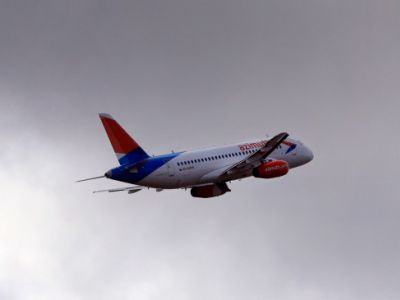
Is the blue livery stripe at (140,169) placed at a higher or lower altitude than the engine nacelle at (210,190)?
higher

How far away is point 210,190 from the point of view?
433 ft

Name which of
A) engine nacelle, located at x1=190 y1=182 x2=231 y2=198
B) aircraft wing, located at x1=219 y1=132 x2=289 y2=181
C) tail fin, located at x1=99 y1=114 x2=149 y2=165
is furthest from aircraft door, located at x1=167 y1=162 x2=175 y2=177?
engine nacelle, located at x1=190 y1=182 x2=231 y2=198

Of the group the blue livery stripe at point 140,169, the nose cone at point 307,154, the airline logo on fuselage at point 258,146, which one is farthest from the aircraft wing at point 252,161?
the nose cone at point 307,154

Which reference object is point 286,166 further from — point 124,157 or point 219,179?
point 124,157

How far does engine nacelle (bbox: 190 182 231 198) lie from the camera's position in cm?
13175

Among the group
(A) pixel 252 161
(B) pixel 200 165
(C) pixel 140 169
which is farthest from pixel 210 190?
(C) pixel 140 169

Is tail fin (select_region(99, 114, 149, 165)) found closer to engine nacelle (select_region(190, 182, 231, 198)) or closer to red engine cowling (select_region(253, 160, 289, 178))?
engine nacelle (select_region(190, 182, 231, 198))

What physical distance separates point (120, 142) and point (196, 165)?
8578 mm

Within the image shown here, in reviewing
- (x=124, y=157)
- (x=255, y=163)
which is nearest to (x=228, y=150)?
(x=255, y=163)

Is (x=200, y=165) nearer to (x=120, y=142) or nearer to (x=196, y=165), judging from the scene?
(x=196, y=165)

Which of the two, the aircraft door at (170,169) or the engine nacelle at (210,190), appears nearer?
the aircraft door at (170,169)

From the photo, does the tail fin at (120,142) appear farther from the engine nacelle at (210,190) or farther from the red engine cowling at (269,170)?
the red engine cowling at (269,170)

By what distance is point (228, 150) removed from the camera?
131 metres

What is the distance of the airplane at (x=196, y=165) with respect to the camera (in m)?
124
